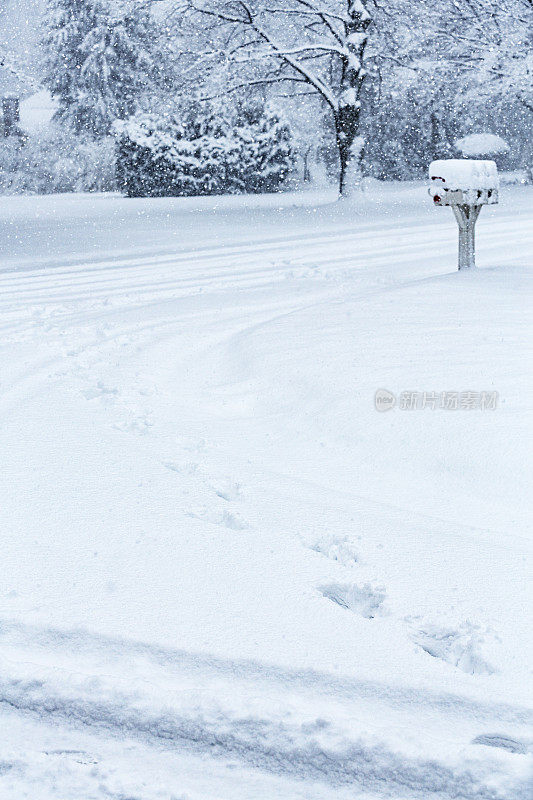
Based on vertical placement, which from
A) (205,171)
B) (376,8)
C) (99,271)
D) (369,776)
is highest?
(376,8)

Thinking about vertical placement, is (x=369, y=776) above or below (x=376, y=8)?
below

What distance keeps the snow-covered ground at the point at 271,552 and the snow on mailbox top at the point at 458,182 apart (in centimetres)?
61

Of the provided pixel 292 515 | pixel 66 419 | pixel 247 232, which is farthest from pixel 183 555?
pixel 247 232

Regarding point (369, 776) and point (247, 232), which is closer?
point (369, 776)

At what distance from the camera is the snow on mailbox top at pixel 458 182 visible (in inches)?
279

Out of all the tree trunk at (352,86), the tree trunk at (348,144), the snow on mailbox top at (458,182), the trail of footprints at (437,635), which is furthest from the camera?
the tree trunk at (348,144)

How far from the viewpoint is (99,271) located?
11.5 m

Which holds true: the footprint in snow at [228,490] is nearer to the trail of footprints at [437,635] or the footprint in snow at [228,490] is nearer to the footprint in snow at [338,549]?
the footprint in snow at [338,549]

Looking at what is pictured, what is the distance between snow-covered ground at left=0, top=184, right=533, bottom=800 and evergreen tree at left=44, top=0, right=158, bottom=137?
37.8 m

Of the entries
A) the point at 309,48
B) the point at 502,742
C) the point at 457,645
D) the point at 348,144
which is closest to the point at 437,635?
the point at 457,645

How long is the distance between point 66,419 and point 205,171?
73.8 ft

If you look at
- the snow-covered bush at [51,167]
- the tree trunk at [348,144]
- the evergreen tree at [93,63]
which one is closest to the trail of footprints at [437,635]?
the tree trunk at [348,144]

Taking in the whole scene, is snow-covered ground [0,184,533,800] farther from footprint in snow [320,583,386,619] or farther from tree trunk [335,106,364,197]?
tree trunk [335,106,364,197]

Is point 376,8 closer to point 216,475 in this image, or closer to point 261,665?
point 216,475
